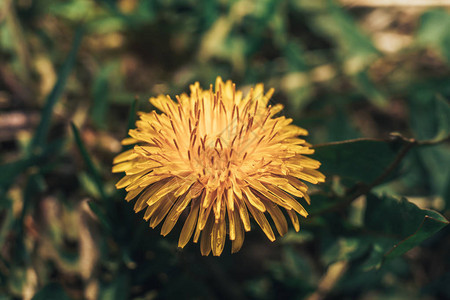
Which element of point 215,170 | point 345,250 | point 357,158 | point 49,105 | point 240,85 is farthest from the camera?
point 240,85

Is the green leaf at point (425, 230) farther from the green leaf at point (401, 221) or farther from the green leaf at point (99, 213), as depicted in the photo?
the green leaf at point (99, 213)

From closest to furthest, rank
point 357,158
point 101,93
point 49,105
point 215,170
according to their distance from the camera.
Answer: point 215,170 → point 357,158 → point 49,105 → point 101,93

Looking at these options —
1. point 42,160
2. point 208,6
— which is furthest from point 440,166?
point 42,160

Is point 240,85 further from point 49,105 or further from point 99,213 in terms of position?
point 99,213

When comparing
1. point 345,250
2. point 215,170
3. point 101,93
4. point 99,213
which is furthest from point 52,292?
point 345,250

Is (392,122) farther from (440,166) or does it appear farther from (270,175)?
(270,175)

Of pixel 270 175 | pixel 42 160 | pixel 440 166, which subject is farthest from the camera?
pixel 440 166

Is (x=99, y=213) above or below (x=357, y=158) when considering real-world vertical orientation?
above
